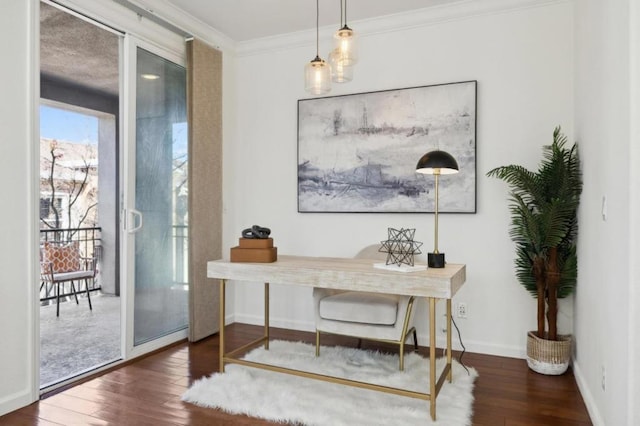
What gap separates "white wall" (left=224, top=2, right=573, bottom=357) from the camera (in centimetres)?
→ 328

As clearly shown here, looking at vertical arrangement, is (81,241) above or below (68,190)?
below

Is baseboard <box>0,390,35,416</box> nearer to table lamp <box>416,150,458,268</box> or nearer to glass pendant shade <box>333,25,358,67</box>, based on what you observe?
table lamp <box>416,150,458,268</box>

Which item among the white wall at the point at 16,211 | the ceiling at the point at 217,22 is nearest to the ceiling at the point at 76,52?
the ceiling at the point at 217,22

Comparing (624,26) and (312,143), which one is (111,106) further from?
(624,26)

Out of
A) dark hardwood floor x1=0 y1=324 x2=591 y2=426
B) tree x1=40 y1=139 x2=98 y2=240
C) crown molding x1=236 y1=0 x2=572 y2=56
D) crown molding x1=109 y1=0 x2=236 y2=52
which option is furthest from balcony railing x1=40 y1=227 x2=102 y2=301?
crown molding x1=236 y1=0 x2=572 y2=56

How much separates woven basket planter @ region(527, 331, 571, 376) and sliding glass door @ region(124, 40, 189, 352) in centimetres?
282

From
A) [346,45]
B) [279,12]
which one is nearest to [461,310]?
[346,45]

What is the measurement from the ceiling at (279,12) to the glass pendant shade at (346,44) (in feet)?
4.24

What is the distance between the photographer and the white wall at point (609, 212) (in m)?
1.78

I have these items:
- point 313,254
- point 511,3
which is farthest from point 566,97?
point 313,254

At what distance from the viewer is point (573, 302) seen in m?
3.17

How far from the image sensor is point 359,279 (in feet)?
8.13

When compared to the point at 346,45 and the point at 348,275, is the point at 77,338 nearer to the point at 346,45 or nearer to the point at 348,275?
the point at 348,275

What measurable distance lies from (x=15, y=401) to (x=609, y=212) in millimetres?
3314
